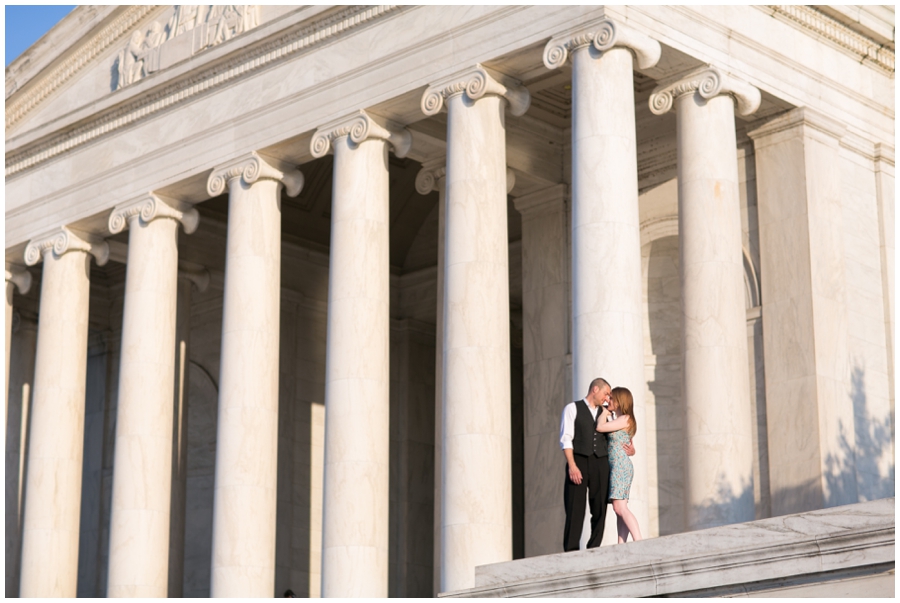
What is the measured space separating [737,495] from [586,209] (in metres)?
8.66

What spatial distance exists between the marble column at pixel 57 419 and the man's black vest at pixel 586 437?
29118mm

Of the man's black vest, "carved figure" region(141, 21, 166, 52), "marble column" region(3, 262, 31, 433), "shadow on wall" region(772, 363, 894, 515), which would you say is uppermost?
"carved figure" region(141, 21, 166, 52)

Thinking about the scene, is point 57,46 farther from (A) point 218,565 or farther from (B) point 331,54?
(A) point 218,565

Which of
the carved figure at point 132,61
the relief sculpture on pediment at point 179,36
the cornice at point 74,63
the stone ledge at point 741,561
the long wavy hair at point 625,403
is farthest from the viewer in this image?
the cornice at point 74,63

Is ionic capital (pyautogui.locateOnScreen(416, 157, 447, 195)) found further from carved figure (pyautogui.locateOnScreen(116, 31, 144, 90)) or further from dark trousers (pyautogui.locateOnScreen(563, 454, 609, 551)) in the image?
dark trousers (pyautogui.locateOnScreen(563, 454, 609, 551))

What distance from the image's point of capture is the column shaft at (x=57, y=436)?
54.8m

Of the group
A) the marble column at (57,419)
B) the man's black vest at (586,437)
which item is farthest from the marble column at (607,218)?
the marble column at (57,419)

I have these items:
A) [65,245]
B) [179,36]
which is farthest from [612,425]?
[65,245]

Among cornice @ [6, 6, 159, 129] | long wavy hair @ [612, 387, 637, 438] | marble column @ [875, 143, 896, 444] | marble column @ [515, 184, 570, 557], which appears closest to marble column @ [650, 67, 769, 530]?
marble column @ [875, 143, 896, 444]

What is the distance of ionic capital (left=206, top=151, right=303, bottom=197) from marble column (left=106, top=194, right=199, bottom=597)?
338cm

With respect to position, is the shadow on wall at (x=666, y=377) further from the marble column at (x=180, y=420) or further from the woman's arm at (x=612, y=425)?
the marble column at (x=180, y=420)

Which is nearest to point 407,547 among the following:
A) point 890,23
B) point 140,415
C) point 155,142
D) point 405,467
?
point 405,467

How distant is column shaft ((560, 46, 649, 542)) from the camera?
39.2 metres

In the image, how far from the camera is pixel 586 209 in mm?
40844
